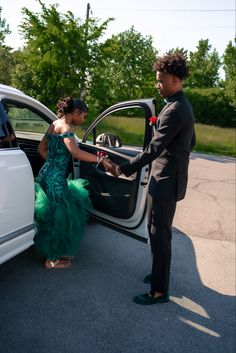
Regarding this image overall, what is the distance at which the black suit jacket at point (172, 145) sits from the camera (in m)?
2.68

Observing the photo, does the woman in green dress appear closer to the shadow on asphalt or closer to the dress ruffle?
the dress ruffle

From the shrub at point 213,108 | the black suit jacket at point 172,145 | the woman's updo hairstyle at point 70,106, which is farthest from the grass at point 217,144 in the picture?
the shrub at point 213,108

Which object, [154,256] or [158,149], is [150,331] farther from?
[158,149]

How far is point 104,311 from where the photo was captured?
115 inches

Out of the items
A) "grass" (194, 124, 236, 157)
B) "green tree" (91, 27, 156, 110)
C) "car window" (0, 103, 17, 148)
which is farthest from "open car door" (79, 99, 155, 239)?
"green tree" (91, 27, 156, 110)

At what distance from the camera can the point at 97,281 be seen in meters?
3.38

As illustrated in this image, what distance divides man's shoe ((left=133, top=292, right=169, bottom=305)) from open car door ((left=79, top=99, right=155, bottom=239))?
1.72 feet

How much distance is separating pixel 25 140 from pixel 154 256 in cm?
238

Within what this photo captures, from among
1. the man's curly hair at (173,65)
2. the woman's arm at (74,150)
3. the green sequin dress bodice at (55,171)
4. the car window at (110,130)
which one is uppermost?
the man's curly hair at (173,65)

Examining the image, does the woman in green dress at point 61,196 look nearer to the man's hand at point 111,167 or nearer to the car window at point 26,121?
the man's hand at point 111,167

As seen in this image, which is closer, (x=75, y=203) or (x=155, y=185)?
(x=155, y=185)

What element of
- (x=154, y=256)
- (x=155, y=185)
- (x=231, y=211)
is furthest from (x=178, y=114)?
(x=231, y=211)

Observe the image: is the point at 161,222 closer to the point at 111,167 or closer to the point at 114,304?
the point at 111,167

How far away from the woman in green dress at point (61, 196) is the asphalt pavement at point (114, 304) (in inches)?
10.6
